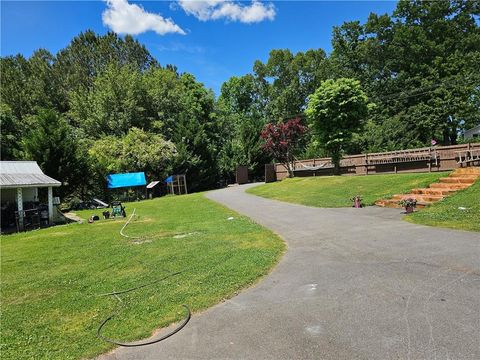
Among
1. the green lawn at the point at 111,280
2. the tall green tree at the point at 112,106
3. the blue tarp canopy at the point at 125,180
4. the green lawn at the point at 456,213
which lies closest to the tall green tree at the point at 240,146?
the tall green tree at the point at 112,106

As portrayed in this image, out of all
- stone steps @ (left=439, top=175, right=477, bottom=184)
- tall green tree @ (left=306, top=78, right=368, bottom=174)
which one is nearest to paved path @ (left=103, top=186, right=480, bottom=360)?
stone steps @ (left=439, top=175, right=477, bottom=184)

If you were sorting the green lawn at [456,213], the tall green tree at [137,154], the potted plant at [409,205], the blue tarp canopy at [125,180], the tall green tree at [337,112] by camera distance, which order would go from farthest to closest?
the tall green tree at [137,154], the blue tarp canopy at [125,180], the tall green tree at [337,112], the potted plant at [409,205], the green lawn at [456,213]

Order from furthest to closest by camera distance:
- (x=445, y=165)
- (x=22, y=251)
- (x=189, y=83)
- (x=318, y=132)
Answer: (x=189, y=83), (x=318, y=132), (x=445, y=165), (x=22, y=251)

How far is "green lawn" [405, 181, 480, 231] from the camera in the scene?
8.18 metres

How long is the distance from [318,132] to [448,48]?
2155 centimetres

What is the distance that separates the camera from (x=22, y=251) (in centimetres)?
945

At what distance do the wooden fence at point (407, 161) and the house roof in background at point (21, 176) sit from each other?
18.8 m

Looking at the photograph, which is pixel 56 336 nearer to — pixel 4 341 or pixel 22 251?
pixel 4 341

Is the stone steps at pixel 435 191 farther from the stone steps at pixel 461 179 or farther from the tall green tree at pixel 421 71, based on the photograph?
the tall green tree at pixel 421 71

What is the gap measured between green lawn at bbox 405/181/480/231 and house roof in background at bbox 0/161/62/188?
1572 cm

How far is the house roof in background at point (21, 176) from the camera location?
14.6 m

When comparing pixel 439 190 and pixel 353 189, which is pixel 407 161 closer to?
pixel 353 189

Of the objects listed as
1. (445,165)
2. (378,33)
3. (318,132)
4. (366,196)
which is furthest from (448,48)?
(366,196)

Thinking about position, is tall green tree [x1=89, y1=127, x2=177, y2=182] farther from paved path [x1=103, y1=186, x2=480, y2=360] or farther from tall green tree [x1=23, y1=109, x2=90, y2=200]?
paved path [x1=103, y1=186, x2=480, y2=360]
